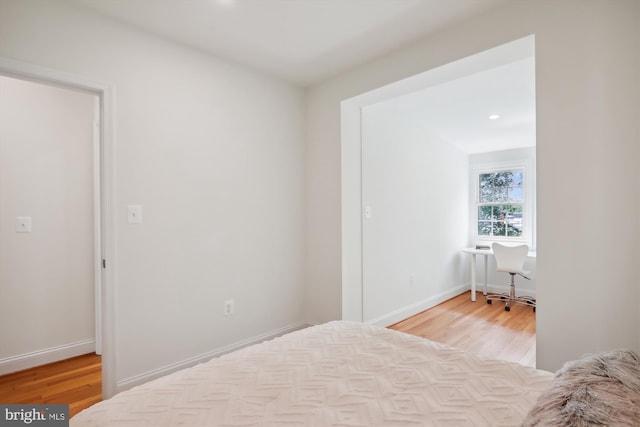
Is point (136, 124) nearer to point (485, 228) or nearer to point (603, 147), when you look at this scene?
point (603, 147)

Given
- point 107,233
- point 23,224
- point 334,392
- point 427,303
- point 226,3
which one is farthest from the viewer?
point 427,303

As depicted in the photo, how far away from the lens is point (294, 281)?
3260 millimetres

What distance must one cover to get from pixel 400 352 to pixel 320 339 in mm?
371

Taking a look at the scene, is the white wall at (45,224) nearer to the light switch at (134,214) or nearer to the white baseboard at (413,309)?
the light switch at (134,214)

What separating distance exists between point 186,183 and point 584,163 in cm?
254

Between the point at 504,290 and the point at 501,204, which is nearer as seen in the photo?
the point at 504,290

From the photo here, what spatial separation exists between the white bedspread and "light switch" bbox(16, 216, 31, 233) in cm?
231

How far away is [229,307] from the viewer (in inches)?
108

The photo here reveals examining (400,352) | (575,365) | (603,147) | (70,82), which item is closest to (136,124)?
(70,82)

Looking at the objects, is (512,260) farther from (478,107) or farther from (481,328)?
(478,107)

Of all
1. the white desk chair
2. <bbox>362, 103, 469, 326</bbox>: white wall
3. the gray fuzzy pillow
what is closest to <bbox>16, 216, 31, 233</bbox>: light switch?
<bbox>362, 103, 469, 326</bbox>: white wall

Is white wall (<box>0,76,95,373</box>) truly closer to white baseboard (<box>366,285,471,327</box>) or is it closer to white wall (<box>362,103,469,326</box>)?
white wall (<box>362,103,469,326</box>)

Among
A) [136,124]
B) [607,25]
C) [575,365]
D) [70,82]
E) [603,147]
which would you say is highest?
[607,25]

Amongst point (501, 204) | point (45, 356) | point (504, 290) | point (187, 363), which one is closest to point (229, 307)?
point (187, 363)
